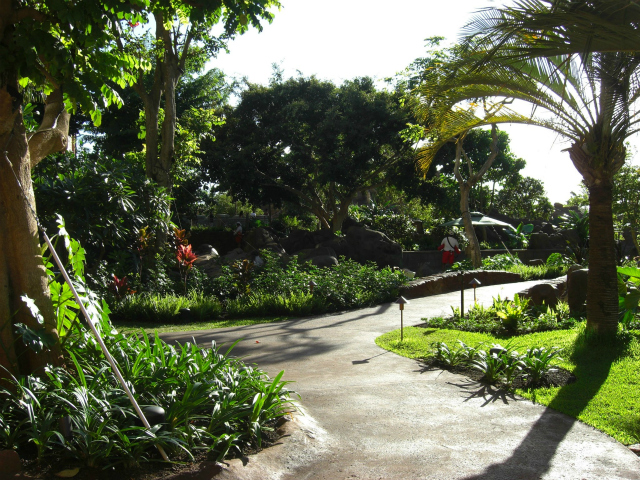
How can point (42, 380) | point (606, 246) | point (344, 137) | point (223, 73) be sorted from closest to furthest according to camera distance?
point (42, 380) < point (606, 246) < point (344, 137) < point (223, 73)

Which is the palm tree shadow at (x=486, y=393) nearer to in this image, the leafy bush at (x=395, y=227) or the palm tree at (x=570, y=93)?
the palm tree at (x=570, y=93)

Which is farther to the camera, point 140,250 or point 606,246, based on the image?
point 140,250

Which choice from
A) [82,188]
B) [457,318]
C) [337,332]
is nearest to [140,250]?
[82,188]

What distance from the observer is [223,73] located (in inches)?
1079

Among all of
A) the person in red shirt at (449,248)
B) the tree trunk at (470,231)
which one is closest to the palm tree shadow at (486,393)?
the person in red shirt at (449,248)

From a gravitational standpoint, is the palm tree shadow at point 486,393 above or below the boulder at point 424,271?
below

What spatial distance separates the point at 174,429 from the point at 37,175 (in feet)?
31.1

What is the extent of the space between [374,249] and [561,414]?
16.5 meters

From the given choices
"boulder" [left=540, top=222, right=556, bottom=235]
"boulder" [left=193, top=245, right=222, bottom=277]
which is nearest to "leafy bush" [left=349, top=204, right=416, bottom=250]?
"boulder" [left=193, top=245, right=222, bottom=277]

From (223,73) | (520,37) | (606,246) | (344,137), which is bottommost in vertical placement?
(606,246)

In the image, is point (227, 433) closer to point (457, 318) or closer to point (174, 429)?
point (174, 429)

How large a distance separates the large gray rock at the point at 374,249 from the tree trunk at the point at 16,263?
56.0ft

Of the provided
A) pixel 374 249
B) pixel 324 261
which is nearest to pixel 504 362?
pixel 324 261

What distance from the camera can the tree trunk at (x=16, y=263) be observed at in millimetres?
4188
